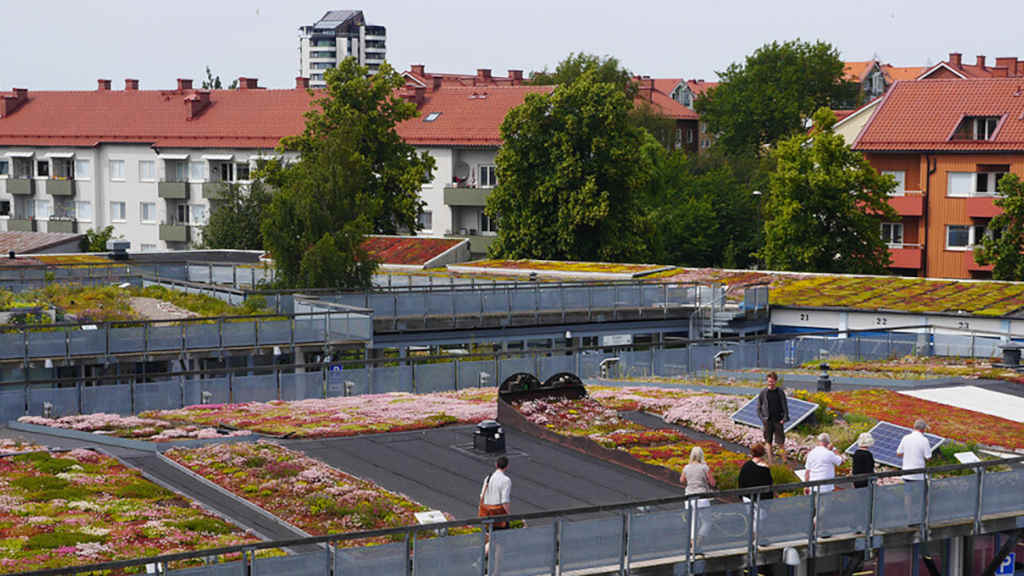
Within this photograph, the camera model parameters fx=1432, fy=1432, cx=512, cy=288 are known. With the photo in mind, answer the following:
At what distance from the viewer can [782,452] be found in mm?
26953

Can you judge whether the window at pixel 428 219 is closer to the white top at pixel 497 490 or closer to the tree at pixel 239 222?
the tree at pixel 239 222

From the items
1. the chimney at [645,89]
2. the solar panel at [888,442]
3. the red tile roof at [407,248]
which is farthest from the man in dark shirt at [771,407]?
the chimney at [645,89]

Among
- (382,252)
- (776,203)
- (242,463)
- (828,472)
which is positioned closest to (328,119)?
(382,252)

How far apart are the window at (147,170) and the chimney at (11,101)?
50.7 feet

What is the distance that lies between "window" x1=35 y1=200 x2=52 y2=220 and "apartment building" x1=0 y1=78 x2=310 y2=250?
0.11 meters

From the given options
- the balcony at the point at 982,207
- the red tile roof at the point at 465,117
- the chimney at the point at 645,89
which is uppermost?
the chimney at the point at 645,89

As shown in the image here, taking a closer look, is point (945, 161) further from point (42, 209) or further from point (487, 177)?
point (42, 209)

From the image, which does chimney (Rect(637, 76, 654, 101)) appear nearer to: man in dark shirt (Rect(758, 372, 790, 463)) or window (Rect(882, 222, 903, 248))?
window (Rect(882, 222, 903, 248))

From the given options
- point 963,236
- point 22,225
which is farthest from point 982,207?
point 22,225

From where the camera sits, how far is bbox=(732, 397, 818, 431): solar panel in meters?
30.8

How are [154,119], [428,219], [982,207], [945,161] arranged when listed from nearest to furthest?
[982,207]
[945,161]
[428,219]
[154,119]

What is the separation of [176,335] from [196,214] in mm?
69323

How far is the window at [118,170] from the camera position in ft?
→ 366

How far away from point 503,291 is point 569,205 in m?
28.5
